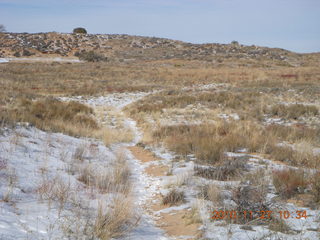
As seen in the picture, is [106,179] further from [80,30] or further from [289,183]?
[80,30]

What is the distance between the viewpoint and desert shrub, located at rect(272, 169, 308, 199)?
462 cm

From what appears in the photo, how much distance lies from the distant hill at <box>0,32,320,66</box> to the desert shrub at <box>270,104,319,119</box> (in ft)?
119

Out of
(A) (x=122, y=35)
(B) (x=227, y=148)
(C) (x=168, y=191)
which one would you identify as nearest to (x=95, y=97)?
(B) (x=227, y=148)

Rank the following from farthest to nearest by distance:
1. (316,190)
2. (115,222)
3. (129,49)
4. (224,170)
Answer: (129,49), (224,170), (316,190), (115,222)

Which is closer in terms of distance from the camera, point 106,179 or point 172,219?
point 172,219

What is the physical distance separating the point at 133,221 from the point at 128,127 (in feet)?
25.1

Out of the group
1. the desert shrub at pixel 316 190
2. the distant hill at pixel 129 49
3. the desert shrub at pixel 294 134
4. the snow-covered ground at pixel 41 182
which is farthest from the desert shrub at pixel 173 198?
the distant hill at pixel 129 49

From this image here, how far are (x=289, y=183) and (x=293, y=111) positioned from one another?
8617 millimetres

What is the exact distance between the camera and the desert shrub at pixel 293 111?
1209 cm

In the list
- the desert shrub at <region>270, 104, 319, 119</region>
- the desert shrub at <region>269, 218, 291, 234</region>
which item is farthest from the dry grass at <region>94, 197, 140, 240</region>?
the desert shrub at <region>270, 104, 319, 119</region>

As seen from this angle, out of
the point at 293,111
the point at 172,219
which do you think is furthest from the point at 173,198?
the point at 293,111

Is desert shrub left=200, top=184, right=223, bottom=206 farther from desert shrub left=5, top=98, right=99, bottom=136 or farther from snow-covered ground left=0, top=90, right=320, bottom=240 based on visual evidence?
desert shrub left=5, top=98, right=99, bottom=136

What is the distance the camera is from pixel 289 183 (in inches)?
185
